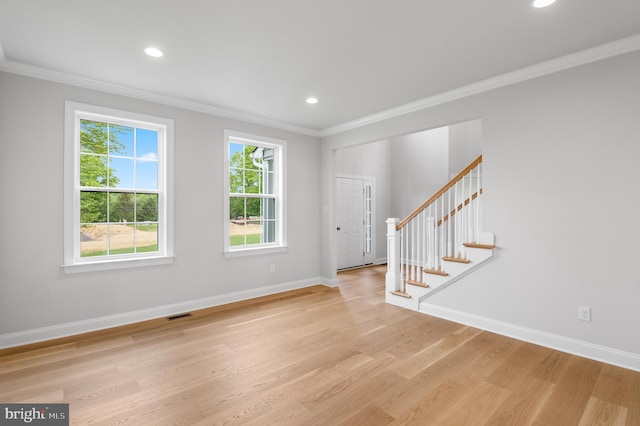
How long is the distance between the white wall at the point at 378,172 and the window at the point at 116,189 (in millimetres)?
4181

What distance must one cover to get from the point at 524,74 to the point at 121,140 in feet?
14.6

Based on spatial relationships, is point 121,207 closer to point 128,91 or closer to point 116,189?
point 116,189

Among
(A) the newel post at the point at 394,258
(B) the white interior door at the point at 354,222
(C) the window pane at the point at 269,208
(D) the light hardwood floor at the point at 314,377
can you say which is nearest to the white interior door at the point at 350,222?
(B) the white interior door at the point at 354,222

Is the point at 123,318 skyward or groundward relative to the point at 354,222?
groundward

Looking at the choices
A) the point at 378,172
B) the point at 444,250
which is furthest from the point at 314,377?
the point at 378,172

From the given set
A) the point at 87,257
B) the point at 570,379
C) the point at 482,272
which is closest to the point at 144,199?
the point at 87,257

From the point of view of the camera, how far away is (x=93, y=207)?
136 inches

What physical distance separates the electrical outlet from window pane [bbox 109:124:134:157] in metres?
4.95

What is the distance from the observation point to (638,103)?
2.54 metres

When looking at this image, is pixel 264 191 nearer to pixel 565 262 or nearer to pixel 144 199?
pixel 144 199

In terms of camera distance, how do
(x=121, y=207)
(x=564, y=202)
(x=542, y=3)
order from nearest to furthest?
(x=542, y=3) → (x=564, y=202) → (x=121, y=207)

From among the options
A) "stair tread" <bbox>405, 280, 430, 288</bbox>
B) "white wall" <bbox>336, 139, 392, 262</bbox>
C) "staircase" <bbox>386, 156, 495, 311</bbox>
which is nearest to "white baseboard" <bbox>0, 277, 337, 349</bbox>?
"staircase" <bbox>386, 156, 495, 311</bbox>

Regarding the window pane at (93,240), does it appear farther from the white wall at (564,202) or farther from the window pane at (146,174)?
the white wall at (564,202)

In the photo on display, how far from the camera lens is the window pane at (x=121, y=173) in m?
3.59
